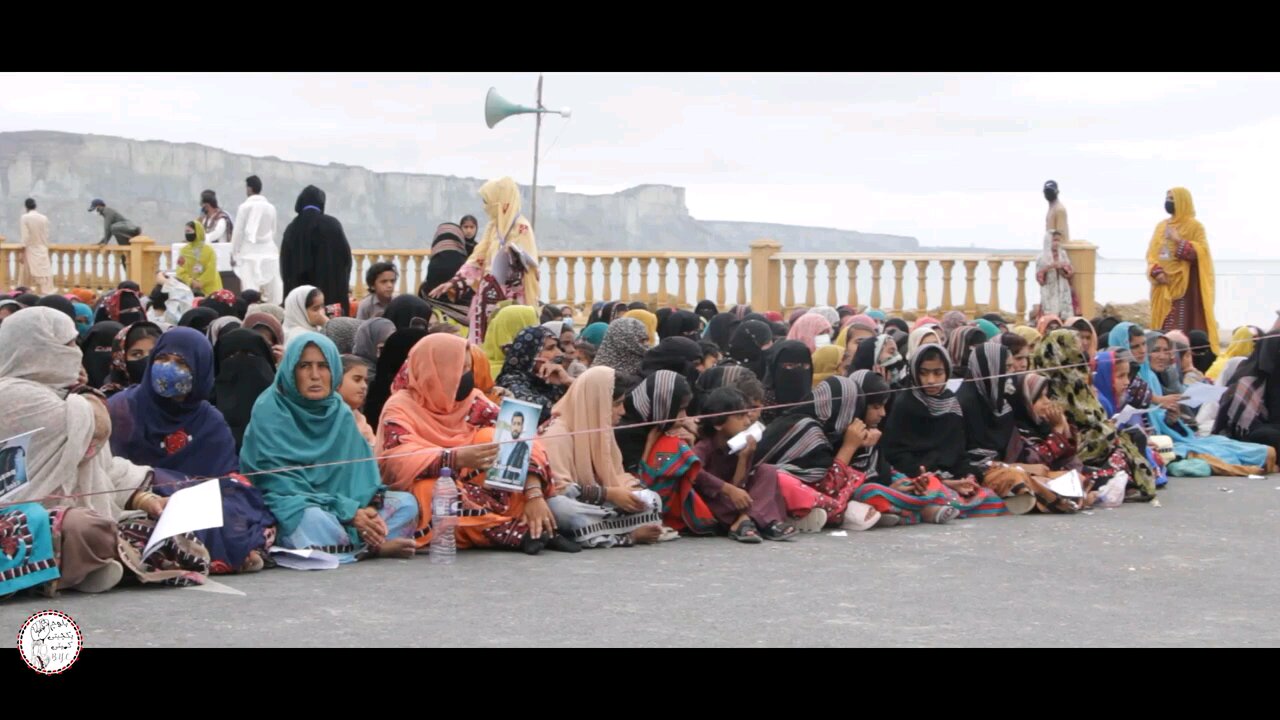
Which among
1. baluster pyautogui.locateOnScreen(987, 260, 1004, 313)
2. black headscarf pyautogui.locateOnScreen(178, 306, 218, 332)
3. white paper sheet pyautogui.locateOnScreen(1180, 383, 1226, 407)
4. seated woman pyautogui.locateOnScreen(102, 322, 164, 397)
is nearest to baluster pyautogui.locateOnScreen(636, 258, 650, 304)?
baluster pyautogui.locateOnScreen(987, 260, 1004, 313)

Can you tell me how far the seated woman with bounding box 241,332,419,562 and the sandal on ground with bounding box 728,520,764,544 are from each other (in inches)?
61.7

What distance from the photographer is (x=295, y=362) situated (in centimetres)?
630

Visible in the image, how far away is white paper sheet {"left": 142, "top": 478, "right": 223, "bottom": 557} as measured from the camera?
17.6 ft

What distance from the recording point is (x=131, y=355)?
7.08 meters

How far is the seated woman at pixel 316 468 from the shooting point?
20.3 ft

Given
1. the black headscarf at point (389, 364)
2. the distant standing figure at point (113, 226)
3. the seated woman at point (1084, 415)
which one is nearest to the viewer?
the black headscarf at point (389, 364)

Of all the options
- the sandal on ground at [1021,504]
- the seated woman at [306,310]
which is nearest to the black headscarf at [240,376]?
the seated woman at [306,310]

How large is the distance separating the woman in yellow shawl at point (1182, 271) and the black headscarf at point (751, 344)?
6685mm

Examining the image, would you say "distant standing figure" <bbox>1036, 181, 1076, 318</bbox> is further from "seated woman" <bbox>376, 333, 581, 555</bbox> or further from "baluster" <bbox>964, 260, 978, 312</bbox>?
"seated woman" <bbox>376, 333, 581, 555</bbox>

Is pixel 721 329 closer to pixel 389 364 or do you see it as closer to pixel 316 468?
pixel 389 364

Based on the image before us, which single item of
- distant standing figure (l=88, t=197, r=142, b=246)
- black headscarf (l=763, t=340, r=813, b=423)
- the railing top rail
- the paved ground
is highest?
distant standing figure (l=88, t=197, r=142, b=246)

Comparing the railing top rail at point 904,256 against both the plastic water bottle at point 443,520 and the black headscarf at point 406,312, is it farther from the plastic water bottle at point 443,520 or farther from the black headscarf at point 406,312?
the plastic water bottle at point 443,520

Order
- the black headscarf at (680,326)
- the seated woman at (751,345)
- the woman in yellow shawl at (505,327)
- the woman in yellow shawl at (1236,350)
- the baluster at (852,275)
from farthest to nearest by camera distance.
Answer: the baluster at (852,275)
the woman in yellow shawl at (1236,350)
the black headscarf at (680,326)
the seated woman at (751,345)
the woman in yellow shawl at (505,327)

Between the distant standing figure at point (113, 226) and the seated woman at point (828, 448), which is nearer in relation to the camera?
the seated woman at point (828, 448)
